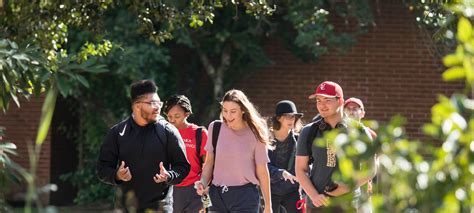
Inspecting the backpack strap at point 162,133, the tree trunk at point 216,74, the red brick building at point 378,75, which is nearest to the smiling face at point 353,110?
the backpack strap at point 162,133

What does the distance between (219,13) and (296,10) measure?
4.00 feet

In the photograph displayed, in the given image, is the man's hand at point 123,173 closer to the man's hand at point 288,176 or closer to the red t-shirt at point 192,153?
the red t-shirt at point 192,153

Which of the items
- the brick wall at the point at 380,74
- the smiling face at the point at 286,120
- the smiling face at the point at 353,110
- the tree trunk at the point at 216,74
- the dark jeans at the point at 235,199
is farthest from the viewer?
the brick wall at the point at 380,74

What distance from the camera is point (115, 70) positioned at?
1694 centimetres

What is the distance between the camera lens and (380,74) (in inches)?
719

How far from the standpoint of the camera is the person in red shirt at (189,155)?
10.2m

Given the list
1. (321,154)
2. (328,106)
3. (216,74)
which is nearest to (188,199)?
(321,154)

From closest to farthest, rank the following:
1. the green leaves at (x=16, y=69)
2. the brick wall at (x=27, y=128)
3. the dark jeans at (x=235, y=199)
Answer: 1. the green leaves at (x=16, y=69)
2. the dark jeans at (x=235, y=199)
3. the brick wall at (x=27, y=128)

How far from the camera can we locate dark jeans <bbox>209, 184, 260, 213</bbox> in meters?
9.12

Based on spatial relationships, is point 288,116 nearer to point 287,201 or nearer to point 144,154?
point 287,201

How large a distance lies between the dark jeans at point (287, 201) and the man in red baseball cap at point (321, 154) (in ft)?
6.65

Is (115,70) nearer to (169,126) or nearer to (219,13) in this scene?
(219,13)

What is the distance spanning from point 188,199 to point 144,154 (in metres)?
1.62

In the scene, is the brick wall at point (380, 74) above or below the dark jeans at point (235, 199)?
above
